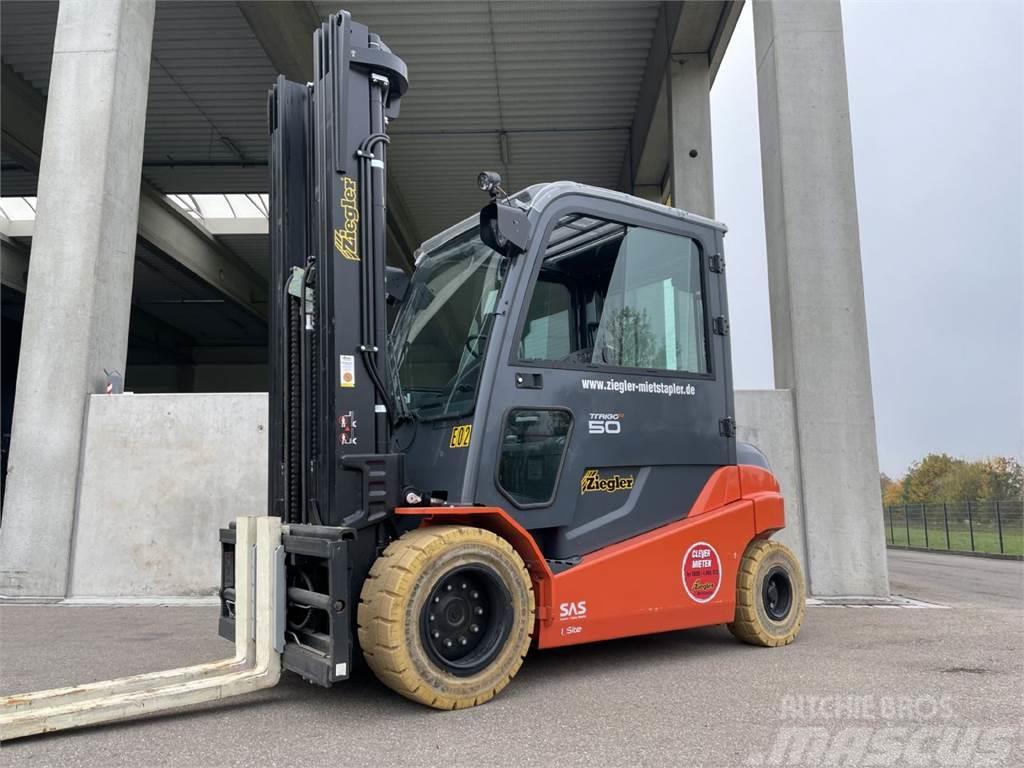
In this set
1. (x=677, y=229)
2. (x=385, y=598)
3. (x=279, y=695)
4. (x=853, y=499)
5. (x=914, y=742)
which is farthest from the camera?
(x=853, y=499)

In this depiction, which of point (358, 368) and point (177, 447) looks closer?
point (358, 368)

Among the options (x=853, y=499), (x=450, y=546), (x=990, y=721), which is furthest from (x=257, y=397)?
(x=990, y=721)

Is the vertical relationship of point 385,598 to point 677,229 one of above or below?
below

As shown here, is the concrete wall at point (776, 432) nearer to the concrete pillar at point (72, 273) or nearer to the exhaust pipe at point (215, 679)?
the exhaust pipe at point (215, 679)

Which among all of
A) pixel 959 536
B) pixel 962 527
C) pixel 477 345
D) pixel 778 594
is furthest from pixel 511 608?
pixel 959 536

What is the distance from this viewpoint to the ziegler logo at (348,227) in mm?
3826

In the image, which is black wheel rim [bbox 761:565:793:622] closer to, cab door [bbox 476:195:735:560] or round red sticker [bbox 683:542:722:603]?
round red sticker [bbox 683:542:722:603]

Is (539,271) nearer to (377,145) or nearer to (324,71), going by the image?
(377,145)

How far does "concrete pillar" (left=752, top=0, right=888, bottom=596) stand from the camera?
7.39 meters

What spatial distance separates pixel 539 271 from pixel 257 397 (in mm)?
4455

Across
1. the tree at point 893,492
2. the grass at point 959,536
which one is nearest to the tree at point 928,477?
the tree at point 893,492

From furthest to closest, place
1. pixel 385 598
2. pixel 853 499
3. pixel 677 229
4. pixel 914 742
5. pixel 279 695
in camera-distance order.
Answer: pixel 853 499 → pixel 677 229 → pixel 279 695 → pixel 385 598 → pixel 914 742

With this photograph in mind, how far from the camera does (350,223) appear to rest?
385 centimetres
